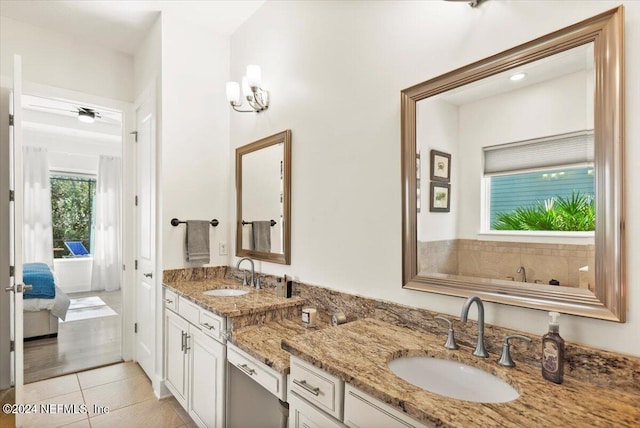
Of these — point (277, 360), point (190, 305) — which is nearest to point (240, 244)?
point (190, 305)

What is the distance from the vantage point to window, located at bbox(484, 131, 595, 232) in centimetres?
112

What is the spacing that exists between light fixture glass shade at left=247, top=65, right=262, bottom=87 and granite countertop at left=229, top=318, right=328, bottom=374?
161 centimetres

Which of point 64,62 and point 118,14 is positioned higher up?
point 118,14

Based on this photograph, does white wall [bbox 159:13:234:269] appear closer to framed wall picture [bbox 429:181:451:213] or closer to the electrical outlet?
the electrical outlet

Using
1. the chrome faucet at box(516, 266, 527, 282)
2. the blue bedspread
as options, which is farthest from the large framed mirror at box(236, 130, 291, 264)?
the blue bedspread

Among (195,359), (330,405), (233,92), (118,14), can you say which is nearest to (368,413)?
(330,405)

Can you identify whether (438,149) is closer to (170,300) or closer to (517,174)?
(517,174)

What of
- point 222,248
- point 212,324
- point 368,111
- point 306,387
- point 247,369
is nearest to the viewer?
point 306,387

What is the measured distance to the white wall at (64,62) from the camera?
2.91 m

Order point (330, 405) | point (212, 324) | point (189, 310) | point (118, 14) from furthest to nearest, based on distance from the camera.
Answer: point (118, 14)
point (189, 310)
point (212, 324)
point (330, 405)

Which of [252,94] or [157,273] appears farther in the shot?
[157,273]

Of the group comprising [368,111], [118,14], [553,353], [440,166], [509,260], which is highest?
[118,14]

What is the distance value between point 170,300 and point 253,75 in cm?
175

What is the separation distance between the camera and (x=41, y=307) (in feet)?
12.7
